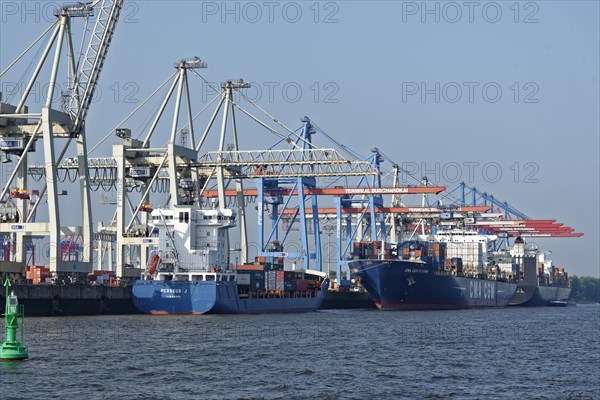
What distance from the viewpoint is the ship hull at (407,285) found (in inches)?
3698

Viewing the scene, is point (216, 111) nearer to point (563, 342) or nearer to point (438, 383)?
point (563, 342)

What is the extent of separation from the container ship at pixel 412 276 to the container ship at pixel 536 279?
26160mm

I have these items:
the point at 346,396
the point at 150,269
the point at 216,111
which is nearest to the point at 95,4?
the point at 150,269

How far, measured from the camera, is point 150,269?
241ft

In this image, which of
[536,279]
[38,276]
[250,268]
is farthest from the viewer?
[536,279]

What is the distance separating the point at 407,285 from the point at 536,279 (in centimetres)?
4904

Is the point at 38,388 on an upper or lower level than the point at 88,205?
lower

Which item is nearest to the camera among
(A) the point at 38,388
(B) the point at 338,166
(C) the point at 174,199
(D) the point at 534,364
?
(A) the point at 38,388

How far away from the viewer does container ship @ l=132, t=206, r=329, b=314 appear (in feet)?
233

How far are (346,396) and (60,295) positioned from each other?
38386 millimetres

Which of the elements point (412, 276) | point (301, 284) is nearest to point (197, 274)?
point (301, 284)

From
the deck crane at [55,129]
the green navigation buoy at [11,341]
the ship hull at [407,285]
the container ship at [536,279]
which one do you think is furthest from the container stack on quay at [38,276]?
the container ship at [536,279]

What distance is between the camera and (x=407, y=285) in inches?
3745

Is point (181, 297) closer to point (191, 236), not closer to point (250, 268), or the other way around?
point (191, 236)
